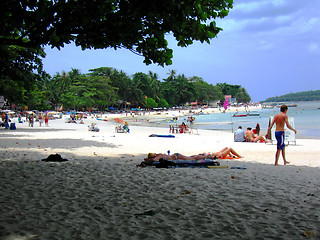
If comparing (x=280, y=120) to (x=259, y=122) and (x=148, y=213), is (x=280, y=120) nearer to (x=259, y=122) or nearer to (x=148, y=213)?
(x=148, y=213)

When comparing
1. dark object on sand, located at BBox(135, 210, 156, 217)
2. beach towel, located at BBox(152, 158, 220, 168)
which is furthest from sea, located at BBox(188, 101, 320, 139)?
dark object on sand, located at BBox(135, 210, 156, 217)

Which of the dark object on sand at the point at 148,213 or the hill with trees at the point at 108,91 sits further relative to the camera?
the hill with trees at the point at 108,91

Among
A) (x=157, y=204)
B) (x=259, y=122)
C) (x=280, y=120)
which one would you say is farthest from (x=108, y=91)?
(x=157, y=204)

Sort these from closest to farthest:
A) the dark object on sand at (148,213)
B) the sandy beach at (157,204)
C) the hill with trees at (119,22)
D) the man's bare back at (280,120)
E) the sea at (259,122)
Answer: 1. the sandy beach at (157,204)
2. the dark object on sand at (148,213)
3. the hill with trees at (119,22)
4. the man's bare back at (280,120)
5. the sea at (259,122)

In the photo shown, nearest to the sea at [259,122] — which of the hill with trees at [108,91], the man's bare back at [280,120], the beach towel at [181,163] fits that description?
the man's bare back at [280,120]

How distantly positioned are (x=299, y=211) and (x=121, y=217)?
224 cm

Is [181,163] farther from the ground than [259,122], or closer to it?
closer to it

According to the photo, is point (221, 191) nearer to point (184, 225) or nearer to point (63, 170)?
point (184, 225)

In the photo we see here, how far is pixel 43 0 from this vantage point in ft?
18.5

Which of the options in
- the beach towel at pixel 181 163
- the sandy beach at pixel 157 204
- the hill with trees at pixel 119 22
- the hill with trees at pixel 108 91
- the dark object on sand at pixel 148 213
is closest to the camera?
the sandy beach at pixel 157 204

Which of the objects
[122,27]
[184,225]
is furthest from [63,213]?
[122,27]

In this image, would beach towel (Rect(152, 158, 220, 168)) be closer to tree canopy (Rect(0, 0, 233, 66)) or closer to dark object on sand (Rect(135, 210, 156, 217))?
tree canopy (Rect(0, 0, 233, 66))

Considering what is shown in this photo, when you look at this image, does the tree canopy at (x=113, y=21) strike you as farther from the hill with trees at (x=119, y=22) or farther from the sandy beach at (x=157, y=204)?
the sandy beach at (x=157, y=204)

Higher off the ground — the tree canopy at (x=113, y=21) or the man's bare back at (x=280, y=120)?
the tree canopy at (x=113, y=21)
